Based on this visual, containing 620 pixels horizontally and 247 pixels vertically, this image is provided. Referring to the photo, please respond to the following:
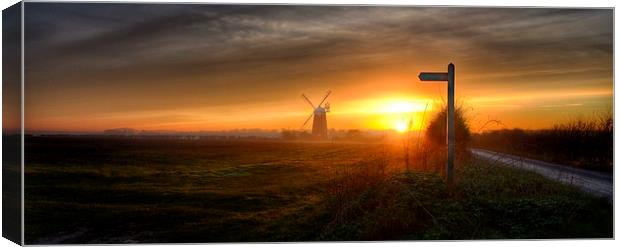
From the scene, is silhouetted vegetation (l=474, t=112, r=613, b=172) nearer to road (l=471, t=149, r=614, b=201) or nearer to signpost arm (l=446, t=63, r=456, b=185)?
road (l=471, t=149, r=614, b=201)

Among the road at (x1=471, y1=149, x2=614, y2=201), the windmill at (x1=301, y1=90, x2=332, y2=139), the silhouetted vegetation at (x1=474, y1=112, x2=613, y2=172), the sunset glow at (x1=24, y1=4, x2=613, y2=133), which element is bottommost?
the road at (x1=471, y1=149, x2=614, y2=201)

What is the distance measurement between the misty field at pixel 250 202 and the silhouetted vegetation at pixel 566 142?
67 centimetres

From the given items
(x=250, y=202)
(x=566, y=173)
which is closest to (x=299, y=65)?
(x=250, y=202)

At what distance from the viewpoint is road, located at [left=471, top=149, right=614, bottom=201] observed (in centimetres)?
958

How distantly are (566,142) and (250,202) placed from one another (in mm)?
4712

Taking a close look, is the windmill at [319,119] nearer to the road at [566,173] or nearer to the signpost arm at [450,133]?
the signpost arm at [450,133]

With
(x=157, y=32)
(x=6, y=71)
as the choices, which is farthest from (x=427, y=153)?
(x=6, y=71)

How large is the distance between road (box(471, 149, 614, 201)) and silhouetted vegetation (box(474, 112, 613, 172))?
0.10 metres

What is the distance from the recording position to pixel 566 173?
1039 centimetres

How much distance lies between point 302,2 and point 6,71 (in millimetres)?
3871

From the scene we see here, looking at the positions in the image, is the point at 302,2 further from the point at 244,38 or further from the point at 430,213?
the point at 430,213

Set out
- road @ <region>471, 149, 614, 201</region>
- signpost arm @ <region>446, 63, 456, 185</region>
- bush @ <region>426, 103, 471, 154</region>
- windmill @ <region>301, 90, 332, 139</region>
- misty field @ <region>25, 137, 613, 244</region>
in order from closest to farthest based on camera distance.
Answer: misty field @ <region>25, 137, 613, 244</region> → signpost arm @ <region>446, 63, 456, 185</region> → road @ <region>471, 149, 614, 201</region> → windmill @ <region>301, 90, 332, 139</region> → bush @ <region>426, 103, 471, 154</region>

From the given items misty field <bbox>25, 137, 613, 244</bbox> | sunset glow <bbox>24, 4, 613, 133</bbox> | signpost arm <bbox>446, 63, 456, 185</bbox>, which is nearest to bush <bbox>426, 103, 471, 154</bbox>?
sunset glow <bbox>24, 4, 613, 133</bbox>

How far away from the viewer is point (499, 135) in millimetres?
10469
